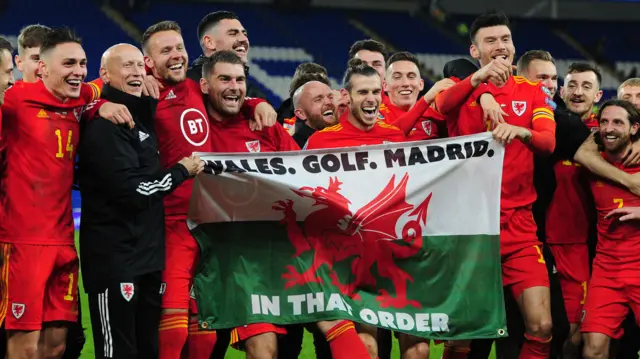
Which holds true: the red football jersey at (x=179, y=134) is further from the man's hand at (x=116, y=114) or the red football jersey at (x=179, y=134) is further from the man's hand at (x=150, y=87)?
the man's hand at (x=116, y=114)

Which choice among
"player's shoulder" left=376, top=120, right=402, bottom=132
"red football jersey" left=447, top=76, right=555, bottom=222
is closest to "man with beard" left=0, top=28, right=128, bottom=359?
"player's shoulder" left=376, top=120, right=402, bottom=132

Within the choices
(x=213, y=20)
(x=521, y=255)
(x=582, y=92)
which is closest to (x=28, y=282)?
(x=213, y=20)

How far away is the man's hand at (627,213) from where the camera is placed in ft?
19.6

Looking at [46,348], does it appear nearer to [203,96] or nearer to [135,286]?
[135,286]

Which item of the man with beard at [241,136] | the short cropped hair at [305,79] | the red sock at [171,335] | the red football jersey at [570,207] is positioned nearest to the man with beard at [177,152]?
the red sock at [171,335]

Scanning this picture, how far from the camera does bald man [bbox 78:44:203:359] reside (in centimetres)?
508

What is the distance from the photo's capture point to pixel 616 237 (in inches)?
240

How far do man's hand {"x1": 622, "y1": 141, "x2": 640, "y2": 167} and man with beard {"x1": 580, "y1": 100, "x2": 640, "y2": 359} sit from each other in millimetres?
29

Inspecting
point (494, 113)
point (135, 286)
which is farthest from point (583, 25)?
point (135, 286)

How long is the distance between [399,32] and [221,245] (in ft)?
51.8

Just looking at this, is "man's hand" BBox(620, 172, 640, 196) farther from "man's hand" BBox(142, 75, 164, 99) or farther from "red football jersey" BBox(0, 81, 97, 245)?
"red football jersey" BBox(0, 81, 97, 245)

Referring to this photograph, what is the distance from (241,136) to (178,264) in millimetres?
875

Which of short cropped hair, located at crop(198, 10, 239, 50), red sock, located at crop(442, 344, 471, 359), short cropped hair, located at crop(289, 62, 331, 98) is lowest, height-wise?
red sock, located at crop(442, 344, 471, 359)

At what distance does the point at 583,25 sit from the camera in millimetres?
21406
